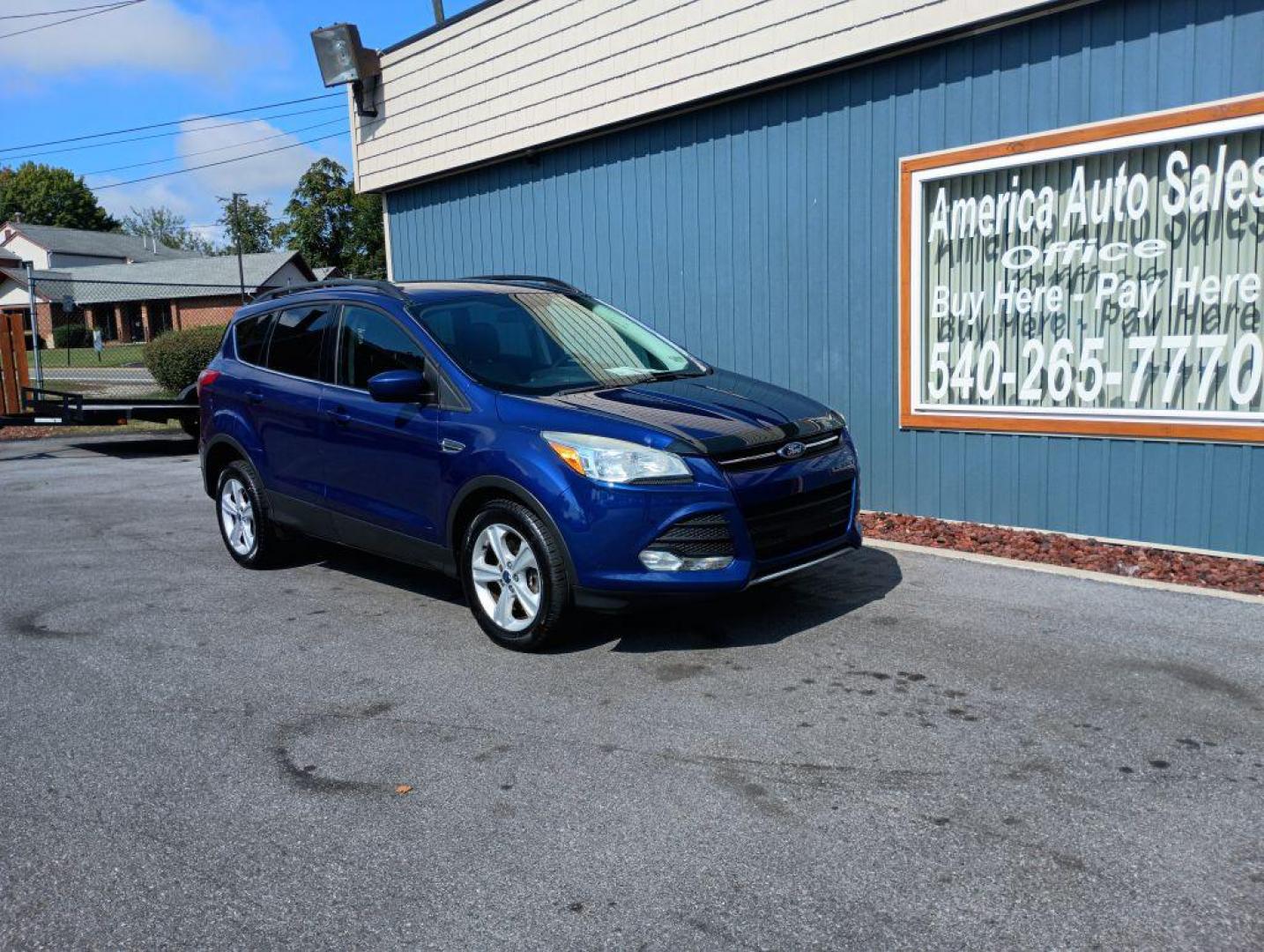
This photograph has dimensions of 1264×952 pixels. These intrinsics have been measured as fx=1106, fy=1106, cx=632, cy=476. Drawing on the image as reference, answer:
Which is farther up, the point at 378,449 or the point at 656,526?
the point at 378,449

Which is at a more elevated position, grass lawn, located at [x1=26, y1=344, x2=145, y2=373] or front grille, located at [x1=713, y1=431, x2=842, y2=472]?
grass lawn, located at [x1=26, y1=344, x2=145, y2=373]

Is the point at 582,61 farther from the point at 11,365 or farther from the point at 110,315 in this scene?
the point at 110,315

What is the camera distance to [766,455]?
529 centimetres

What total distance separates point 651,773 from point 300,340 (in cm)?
404

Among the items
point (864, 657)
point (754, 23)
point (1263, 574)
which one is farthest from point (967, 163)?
point (864, 657)

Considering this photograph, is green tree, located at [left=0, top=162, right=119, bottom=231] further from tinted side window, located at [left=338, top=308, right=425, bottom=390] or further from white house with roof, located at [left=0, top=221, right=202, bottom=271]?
tinted side window, located at [left=338, top=308, right=425, bottom=390]

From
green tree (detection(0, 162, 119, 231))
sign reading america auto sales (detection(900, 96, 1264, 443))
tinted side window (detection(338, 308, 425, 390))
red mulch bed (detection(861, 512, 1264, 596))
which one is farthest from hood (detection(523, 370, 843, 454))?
green tree (detection(0, 162, 119, 231))

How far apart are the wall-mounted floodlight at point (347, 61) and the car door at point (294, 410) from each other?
710 centimetres

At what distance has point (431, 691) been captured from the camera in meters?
4.94

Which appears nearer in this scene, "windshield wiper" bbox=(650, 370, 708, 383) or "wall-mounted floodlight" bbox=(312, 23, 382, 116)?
"windshield wiper" bbox=(650, 370, 708, 383)

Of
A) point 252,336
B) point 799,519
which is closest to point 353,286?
point 252,336

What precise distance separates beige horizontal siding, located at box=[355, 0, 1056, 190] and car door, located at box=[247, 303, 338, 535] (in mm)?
4216

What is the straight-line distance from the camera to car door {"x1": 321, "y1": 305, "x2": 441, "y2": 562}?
5.82 m

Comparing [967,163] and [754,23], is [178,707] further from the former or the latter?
[754,23]
